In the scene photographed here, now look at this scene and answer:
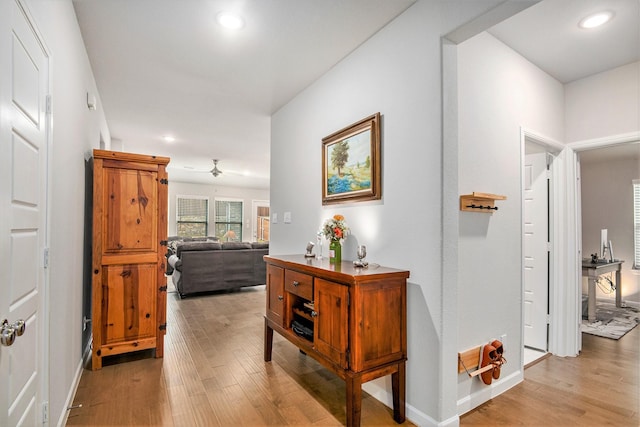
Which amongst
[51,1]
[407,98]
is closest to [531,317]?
[407,98]

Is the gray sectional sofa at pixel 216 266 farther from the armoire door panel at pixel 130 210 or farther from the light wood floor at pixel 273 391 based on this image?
the armoire door panel at pixel 130 210

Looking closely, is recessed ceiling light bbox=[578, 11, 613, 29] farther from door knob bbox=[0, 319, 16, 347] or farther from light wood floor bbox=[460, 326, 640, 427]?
door knob bbox=[0, 319, 16, 347]

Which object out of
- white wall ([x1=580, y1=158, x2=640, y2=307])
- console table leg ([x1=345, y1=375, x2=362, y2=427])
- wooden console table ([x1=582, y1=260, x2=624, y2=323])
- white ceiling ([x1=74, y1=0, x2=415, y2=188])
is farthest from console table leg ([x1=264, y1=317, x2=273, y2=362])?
white wall ([x1=580, y1=158, x2=640, y2=307])

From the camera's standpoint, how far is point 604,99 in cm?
295

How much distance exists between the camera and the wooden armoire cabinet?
2.71 metres

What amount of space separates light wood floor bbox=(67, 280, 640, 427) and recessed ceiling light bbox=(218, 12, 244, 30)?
2681mm

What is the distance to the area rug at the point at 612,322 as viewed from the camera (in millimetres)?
3869

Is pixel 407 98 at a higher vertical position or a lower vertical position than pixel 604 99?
lower

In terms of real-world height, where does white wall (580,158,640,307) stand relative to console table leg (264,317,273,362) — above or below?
above

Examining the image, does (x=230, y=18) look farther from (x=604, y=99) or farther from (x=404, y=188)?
(x=604, y=99)

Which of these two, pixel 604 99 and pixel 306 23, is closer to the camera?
pixel 306 23

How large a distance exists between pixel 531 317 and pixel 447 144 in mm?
2463

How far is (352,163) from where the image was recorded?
2.64m

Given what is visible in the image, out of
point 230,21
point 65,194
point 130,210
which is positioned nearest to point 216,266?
point 130,210
